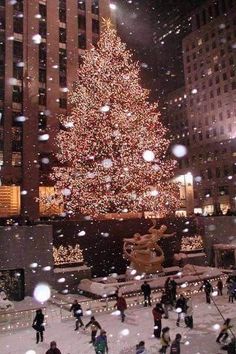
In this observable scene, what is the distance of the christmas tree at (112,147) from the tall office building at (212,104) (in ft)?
151

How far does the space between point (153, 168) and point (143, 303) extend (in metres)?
12.6

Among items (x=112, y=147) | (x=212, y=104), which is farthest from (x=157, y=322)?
(x=212, y=104)

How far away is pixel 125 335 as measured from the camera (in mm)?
14523

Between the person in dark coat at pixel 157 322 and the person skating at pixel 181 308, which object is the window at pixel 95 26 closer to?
the person skating at pixel 181 308

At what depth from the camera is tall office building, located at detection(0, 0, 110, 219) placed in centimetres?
4491

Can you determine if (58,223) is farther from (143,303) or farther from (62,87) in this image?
(62,87)

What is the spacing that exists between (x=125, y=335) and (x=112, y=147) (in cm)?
1697

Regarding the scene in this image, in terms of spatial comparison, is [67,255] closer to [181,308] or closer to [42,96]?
[181,308]

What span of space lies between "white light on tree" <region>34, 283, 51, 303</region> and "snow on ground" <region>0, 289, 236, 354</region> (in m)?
2.85

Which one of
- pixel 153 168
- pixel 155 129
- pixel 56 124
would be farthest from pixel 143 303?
pixel 56 124

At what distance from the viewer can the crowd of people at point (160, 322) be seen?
38.1 feet

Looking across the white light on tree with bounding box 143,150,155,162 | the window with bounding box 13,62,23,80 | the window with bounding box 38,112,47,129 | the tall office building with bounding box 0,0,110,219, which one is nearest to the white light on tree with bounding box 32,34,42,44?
the tall office building with bounding box 0,0,110,219

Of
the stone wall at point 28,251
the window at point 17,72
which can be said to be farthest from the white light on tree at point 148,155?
the window at point 17,72

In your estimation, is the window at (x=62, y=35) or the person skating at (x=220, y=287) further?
the window at (x=62, y=35)
